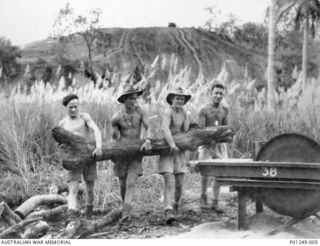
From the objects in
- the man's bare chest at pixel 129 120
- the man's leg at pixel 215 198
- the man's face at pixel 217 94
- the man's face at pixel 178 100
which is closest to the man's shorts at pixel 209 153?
the man's leg at pixel 215 198

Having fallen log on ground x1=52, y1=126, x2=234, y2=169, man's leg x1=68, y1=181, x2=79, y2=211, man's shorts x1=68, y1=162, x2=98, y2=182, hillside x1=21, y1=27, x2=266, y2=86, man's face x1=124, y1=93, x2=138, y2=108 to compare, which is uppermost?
hillside x1=21, y1=27, x2=266, y2=86

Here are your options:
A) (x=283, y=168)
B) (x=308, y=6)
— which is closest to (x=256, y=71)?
(x=308, y=6)

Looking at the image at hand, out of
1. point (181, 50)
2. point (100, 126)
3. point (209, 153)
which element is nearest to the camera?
point (209, 153)

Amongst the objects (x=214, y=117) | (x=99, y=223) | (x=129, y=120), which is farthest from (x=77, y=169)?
(x=214, y=117)

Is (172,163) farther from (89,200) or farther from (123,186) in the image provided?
(89,200)

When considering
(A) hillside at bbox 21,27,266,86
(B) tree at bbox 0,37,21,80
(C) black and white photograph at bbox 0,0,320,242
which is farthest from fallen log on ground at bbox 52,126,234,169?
(A) hillside at bbox 21,27,266,86

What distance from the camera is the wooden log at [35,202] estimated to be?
556 cm

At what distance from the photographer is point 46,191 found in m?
6.58

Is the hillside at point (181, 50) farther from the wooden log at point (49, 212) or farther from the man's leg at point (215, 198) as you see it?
the wooden log at point (49, 212)

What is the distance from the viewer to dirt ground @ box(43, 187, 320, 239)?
16.0 ft

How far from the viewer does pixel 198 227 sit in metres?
5.03

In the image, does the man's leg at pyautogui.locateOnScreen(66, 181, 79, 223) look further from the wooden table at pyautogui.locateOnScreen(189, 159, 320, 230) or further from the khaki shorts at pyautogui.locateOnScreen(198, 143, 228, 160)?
the khaki shorts at pyautogui.locateOnScreen(198, 143, 228, 160)

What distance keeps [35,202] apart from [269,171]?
2.61m

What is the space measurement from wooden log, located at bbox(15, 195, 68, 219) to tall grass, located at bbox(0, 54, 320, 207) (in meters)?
0.47
